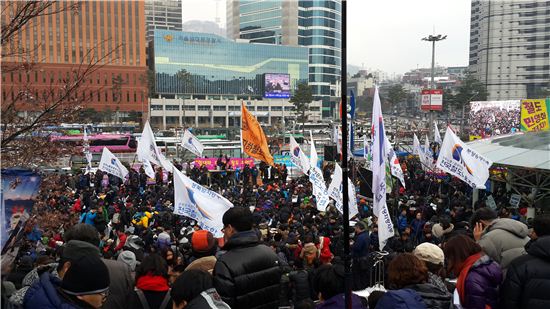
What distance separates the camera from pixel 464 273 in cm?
331

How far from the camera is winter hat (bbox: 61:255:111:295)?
8.82 ft

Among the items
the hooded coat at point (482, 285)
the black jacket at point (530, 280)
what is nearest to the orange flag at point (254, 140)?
the hooded coat at point (482, 285)

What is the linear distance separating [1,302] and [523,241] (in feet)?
12.3

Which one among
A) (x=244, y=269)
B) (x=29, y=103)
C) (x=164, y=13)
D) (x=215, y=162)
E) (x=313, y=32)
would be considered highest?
(x=164, y=13)

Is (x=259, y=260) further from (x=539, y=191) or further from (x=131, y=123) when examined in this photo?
(x=131, y=123)

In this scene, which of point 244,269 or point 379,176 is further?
point 379,176

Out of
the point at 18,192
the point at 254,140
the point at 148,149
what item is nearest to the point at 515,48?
the point at 148,149

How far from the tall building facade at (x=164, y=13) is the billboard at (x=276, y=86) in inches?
3096

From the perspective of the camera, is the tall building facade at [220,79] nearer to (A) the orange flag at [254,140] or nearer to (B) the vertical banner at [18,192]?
(A) the orange flag at [254,140]

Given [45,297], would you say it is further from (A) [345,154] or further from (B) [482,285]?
(B) [482,285]

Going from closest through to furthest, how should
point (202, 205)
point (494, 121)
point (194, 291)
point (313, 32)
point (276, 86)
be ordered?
1. point (194, 291)
2. point (202, 205)
3. point (494, 121)
4. point (276, 86)
5. point (313, 32)

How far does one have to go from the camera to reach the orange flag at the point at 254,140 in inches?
514

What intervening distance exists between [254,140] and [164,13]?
6941 inches

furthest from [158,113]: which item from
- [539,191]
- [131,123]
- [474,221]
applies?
[474,221]
